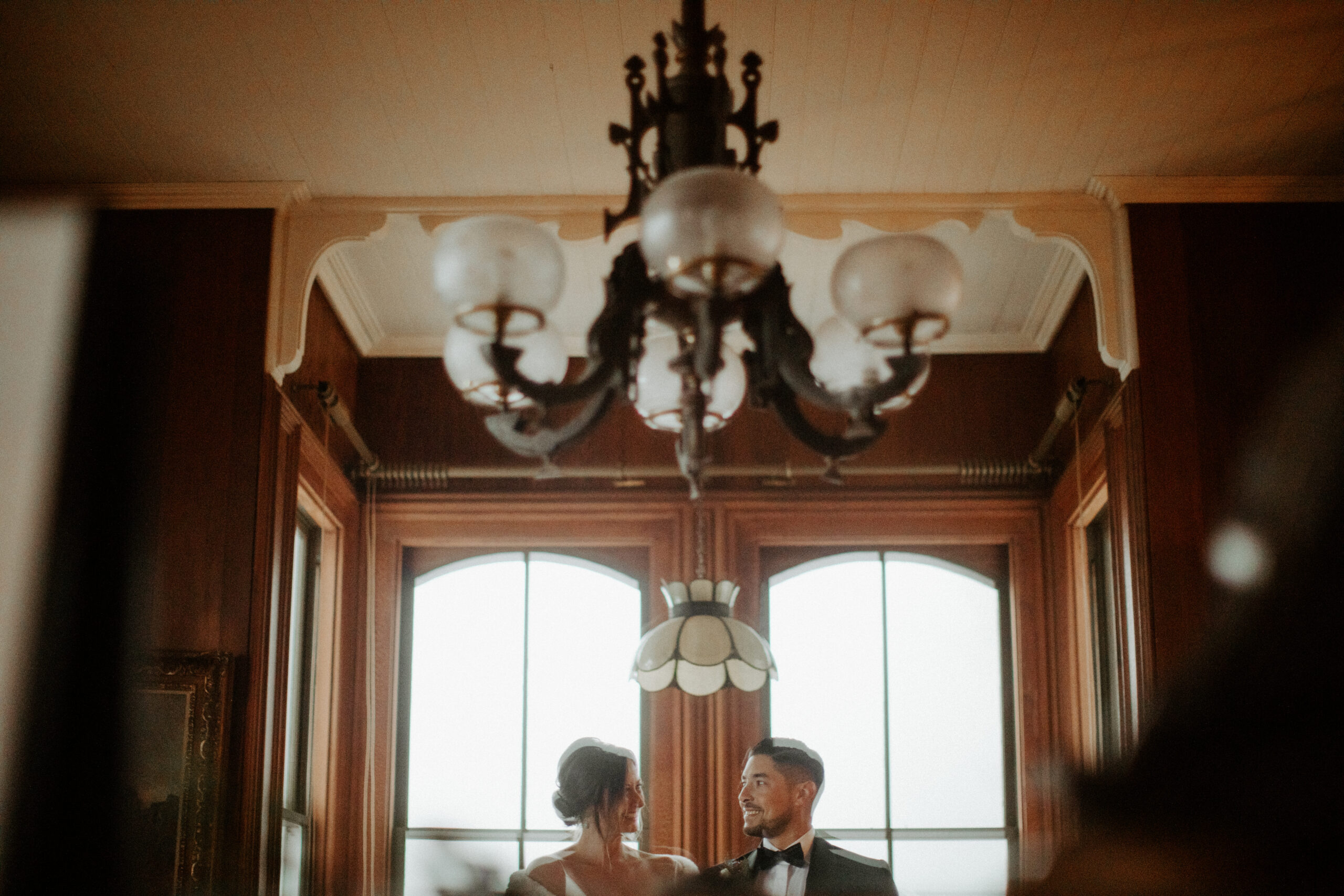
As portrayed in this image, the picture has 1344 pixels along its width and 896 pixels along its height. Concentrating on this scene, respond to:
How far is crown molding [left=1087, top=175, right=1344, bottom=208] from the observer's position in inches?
163

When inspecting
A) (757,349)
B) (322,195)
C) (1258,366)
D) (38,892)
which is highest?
(322,195)

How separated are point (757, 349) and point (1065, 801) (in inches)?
70.2

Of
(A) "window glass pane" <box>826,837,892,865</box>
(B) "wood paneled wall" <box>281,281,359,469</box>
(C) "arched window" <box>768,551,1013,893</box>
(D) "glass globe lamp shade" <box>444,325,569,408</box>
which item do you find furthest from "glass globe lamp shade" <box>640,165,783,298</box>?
(A) "window glass pane" <box>826,837,892,865</box>

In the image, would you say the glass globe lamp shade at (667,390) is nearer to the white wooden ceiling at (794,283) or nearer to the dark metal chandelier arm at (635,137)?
the dark metal chandelier arm at (635,137)

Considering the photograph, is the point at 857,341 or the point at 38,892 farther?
the point at 38,892

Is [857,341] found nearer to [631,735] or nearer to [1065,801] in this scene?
[1065,801]

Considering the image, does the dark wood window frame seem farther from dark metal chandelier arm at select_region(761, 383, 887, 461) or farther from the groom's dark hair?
dark metal chandelier arm at select_region(761, 383, 887, 461)

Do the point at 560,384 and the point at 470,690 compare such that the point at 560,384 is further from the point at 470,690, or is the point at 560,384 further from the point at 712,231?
the point at 470,690

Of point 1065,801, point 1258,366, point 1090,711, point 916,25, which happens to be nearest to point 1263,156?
point 1258,366

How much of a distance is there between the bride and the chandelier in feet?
6.81

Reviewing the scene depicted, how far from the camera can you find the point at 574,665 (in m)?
5.43

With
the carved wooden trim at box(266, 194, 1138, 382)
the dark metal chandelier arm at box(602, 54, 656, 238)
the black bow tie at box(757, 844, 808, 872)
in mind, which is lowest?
the black bow tie at box(757, 844, 808, 872)

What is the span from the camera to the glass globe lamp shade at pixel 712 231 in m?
1.83

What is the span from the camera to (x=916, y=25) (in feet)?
11.0
